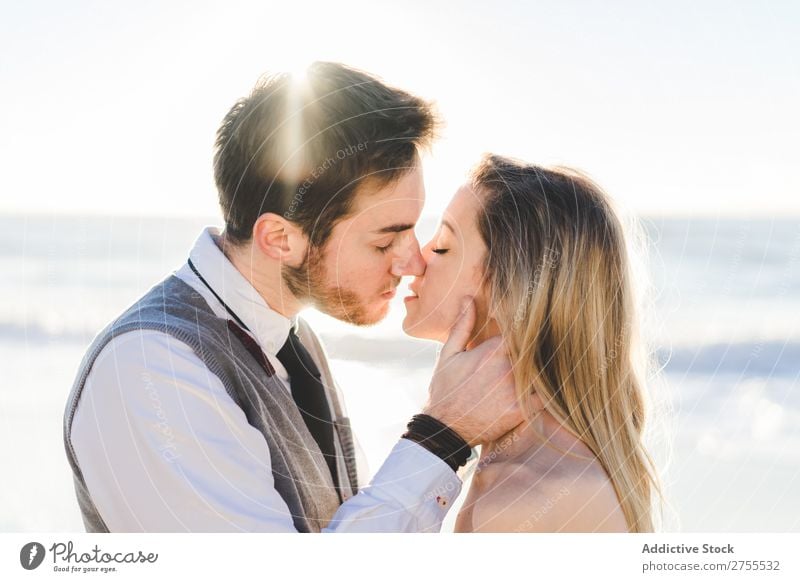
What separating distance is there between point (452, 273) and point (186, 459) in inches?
42.6

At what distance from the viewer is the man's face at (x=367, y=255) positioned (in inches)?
128

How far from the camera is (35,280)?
5281 mm

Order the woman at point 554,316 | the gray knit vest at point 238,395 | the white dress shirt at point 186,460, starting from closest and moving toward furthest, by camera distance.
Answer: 1. the white dress shirt at point 186,460
2. the gray knit vest at point 238,395
3. the woman at point 554,316

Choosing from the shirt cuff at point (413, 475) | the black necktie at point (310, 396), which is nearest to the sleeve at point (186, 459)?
the shirt cuff at point (413, 475)

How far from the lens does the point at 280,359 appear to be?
3301 millimetres

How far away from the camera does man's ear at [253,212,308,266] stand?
10.5 feet

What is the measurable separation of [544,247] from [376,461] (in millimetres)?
1330

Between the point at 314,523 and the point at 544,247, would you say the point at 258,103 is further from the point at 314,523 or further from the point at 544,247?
the point at 314,523

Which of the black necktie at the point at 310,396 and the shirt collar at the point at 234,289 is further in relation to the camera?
the black necktie at the point at 310,396

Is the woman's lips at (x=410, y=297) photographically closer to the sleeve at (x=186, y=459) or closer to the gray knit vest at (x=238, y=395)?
the gray knit vest at (x=238, y=395)

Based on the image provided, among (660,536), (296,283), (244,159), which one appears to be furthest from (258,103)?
(660,536)

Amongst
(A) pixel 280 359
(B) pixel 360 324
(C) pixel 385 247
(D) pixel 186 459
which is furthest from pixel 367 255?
(D) pixel 186 459

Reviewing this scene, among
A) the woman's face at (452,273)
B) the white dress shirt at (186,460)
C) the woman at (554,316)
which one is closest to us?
the white dress shirt at (186,460)

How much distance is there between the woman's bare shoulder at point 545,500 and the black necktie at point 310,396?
62 centimetres
